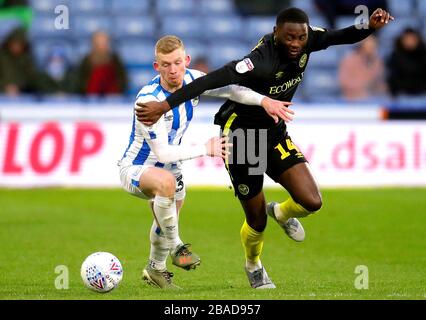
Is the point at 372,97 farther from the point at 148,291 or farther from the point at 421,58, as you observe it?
the point at 148,291

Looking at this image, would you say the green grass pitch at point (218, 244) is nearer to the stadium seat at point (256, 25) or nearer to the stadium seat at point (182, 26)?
the stadium seat at point (182, 26)

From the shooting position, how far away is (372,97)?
1830 cm

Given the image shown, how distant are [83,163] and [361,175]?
4307mm

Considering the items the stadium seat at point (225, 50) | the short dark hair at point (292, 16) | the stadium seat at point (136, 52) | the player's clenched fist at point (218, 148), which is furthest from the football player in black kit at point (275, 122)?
the stadium seat at point (225, 50)

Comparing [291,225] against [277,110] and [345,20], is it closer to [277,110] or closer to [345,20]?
[277,110]

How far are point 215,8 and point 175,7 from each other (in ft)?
2.60

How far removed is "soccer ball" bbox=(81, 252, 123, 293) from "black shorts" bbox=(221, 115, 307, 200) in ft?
4.15

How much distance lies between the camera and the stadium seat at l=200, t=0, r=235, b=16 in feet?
67.6

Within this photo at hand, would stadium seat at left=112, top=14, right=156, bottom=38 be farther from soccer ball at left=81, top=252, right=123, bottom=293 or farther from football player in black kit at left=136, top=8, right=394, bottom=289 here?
soccer ball at left=81, top=252, right=123, bottom=293

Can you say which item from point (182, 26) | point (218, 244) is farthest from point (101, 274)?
point (182, 26)

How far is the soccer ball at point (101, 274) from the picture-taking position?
8102 millimetres

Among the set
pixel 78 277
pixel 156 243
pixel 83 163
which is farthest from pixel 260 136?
pixel 83 163

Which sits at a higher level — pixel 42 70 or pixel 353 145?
pixel 42 70
